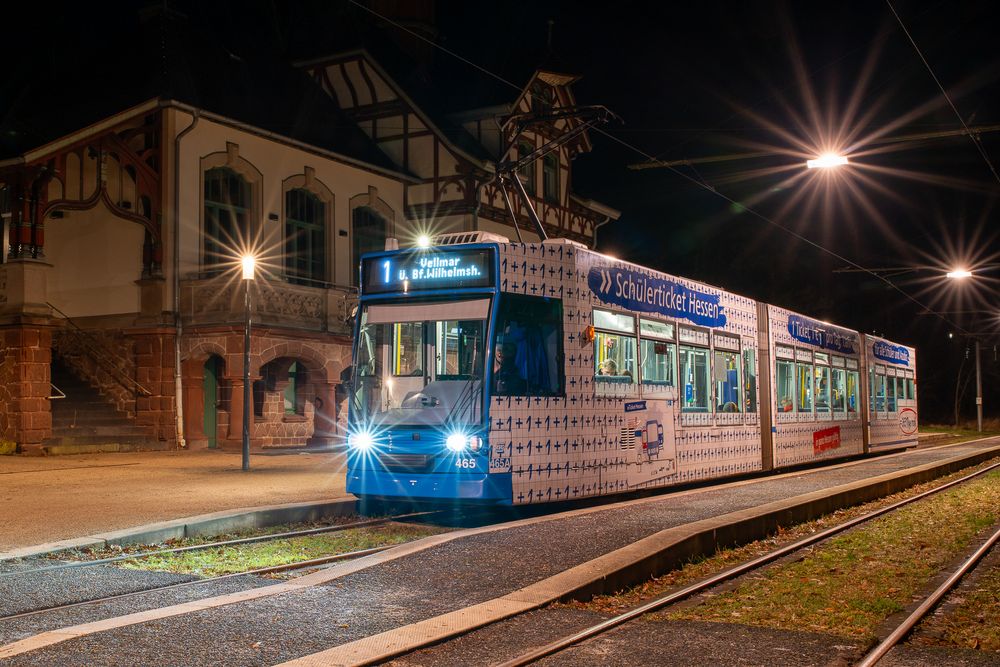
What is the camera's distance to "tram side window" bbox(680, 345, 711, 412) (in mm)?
15430

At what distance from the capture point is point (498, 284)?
457 inches

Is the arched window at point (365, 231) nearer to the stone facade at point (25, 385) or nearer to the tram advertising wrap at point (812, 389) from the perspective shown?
the stone facade at point (25, 385)

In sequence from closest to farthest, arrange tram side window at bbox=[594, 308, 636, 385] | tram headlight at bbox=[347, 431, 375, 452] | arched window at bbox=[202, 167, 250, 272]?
tram headlight at bbox=[347, 431, 375, 452]
tram side window at bbox=[594, 308, 636, 385]
arched window at bbox=[202, 167, 250, 272]

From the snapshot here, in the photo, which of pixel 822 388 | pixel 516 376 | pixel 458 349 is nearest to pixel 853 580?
pixel 516 376

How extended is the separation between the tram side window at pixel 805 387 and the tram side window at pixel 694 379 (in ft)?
16.8

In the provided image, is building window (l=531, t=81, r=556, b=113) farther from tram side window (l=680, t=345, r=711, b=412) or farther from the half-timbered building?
tram side window (l=680, t=345, r=711, b=412)

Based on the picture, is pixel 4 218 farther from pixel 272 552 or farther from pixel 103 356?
pixel 272 552

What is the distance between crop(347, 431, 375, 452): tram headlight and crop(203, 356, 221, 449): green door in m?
14.1

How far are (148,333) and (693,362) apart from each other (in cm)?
1371

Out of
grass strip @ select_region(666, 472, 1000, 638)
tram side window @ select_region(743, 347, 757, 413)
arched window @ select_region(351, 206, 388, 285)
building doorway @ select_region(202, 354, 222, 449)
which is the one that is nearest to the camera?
grass strip @ select_region(666, 472, 1000, 638)

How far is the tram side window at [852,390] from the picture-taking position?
78.9 feet

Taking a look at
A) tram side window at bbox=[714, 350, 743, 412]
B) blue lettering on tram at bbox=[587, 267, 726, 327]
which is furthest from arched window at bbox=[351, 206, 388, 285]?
blue lettering on tram at bbox=[587, 267, 726, 327]

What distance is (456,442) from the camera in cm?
1137

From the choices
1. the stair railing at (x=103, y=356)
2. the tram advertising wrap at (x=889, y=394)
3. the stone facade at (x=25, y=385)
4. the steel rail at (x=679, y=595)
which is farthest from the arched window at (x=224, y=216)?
the steel rail at (x=679, y=595)
